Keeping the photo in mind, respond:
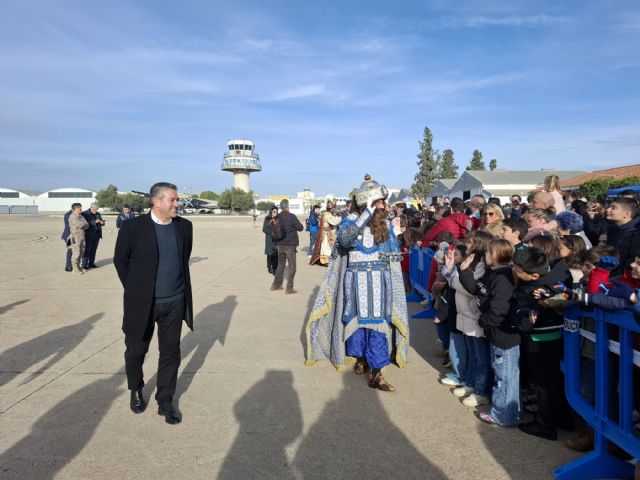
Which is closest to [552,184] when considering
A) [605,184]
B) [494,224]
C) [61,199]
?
[494,224]

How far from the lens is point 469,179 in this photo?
1545 inches

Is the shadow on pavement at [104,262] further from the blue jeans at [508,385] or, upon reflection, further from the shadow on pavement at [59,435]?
the blue jeans at [508,385]

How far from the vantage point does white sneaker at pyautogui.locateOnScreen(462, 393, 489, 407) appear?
3.98 m

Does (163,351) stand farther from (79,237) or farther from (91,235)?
(91,235)

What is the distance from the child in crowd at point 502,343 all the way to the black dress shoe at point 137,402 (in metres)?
2.83

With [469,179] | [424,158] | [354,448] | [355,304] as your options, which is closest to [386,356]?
[355,304]

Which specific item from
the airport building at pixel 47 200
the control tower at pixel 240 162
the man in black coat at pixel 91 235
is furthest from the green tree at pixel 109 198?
the man in black coat at pixel 91 235

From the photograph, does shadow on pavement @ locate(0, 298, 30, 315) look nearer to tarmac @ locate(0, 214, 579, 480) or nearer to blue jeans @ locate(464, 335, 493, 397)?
tarmac @ locate(0, 214, 579, 480)

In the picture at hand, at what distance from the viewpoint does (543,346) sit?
11.2 feet

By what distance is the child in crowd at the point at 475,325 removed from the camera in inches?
159

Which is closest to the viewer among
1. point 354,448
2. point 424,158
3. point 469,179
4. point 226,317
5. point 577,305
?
point 577,305

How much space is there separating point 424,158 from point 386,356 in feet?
189

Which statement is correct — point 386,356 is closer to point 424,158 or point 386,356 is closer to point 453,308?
point 453,308

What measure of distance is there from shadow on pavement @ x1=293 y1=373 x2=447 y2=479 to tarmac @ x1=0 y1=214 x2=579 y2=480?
1cm
